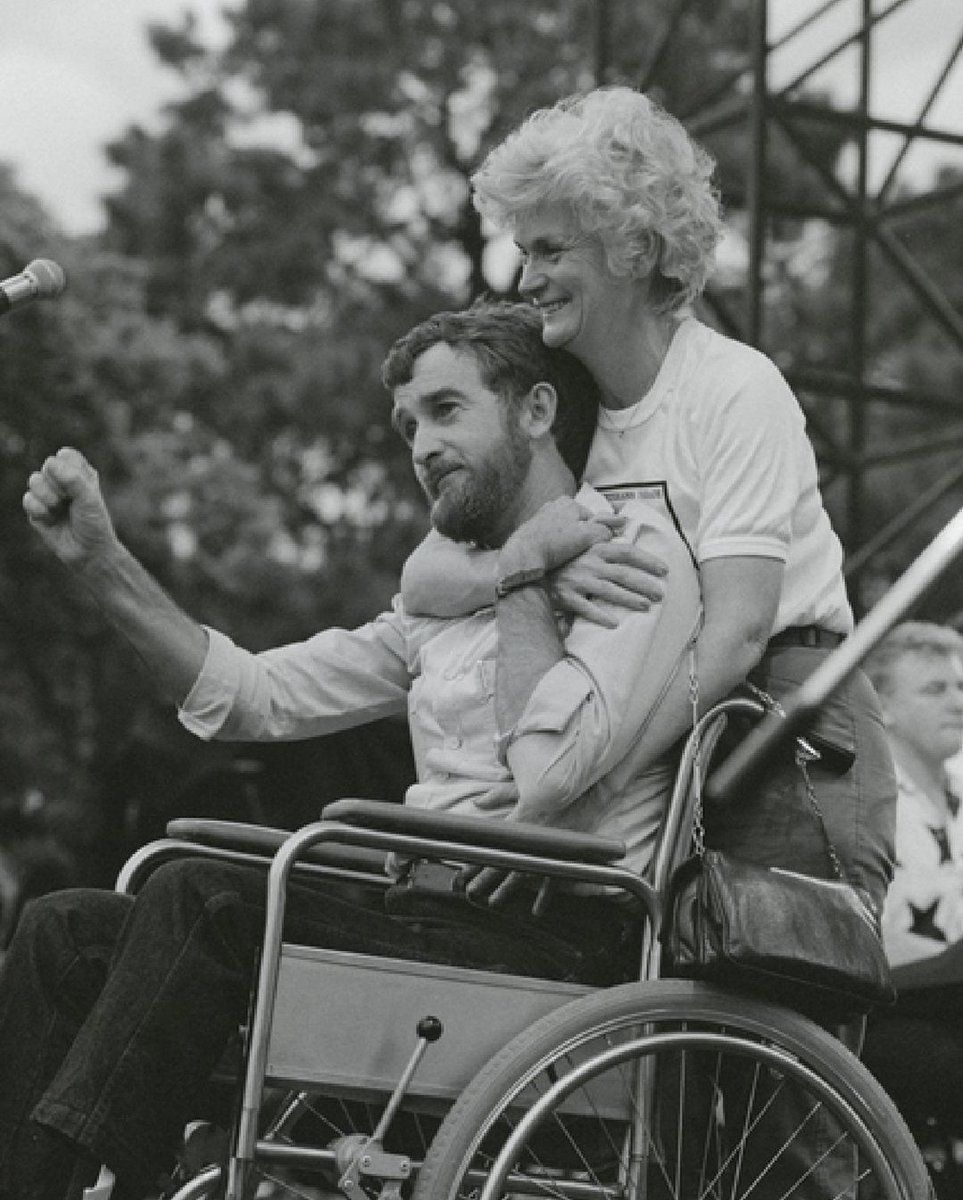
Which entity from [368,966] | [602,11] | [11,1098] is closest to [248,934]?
[368,966]

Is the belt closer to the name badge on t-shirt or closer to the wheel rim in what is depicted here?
the name badge on t-shirt

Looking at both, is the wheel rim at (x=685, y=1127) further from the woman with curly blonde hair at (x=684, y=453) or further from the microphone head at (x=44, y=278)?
the microphone head at (x=44, y=278)

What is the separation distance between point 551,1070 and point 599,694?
53 centimetres

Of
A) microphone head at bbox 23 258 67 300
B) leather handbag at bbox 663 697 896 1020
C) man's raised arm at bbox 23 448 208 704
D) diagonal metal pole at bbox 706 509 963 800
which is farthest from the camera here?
man's raised arm at bbox 23 448 208 704

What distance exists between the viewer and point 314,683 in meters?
3.57

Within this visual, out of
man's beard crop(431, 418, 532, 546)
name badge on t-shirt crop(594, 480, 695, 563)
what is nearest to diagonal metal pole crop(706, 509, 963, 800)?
name badge on t-shirt crop(594, 480, 695, 563)

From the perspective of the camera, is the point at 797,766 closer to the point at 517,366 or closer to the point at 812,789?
the point at 812,789

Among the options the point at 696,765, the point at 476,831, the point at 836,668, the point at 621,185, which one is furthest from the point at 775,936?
the point at 621,185

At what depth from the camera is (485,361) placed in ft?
10.9

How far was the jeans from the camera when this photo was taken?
2.69 meters

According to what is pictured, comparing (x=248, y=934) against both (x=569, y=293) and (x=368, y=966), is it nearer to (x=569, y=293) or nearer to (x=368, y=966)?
(x=368, y=966)

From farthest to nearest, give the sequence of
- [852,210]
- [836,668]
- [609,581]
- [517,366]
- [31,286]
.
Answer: [852,210] < [517,366] < [609,581] < [31,286] < [836,668]

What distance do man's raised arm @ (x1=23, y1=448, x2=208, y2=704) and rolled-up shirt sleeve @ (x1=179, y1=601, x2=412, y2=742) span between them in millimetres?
61

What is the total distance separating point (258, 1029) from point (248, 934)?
0.61 feet
